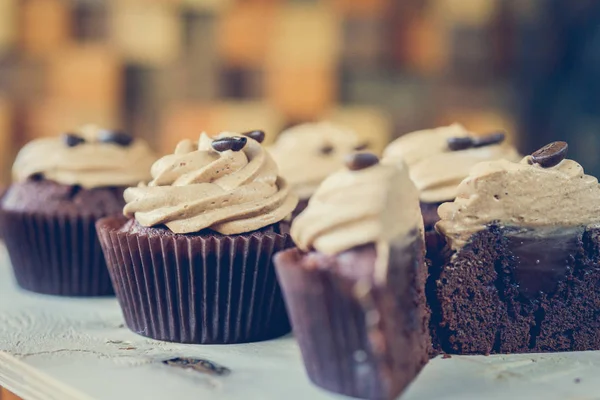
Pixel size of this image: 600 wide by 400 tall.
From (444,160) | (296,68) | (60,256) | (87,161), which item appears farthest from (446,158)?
(296,68)

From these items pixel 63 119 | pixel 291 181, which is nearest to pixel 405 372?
pixel 291 181

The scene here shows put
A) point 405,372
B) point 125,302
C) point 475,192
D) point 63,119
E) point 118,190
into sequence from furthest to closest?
1. point 63,119
2. point 118,190
3. point 125,302
4. point 475,192
5. point 405,372

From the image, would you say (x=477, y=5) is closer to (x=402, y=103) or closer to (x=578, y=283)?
(x=402, y=103)

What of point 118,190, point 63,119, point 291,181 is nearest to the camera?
point 118,190

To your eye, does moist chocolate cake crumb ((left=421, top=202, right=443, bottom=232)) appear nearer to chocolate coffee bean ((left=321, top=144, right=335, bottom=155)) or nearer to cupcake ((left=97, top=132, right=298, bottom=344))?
cupcake ((left=97, top=132, right=298, bottom=344))

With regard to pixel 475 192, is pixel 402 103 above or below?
below

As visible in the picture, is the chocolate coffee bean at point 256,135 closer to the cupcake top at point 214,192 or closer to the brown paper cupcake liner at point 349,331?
the cupcake top at point 214,192

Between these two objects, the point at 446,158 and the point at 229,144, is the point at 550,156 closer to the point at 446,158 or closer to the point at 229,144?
the point at 446,158
